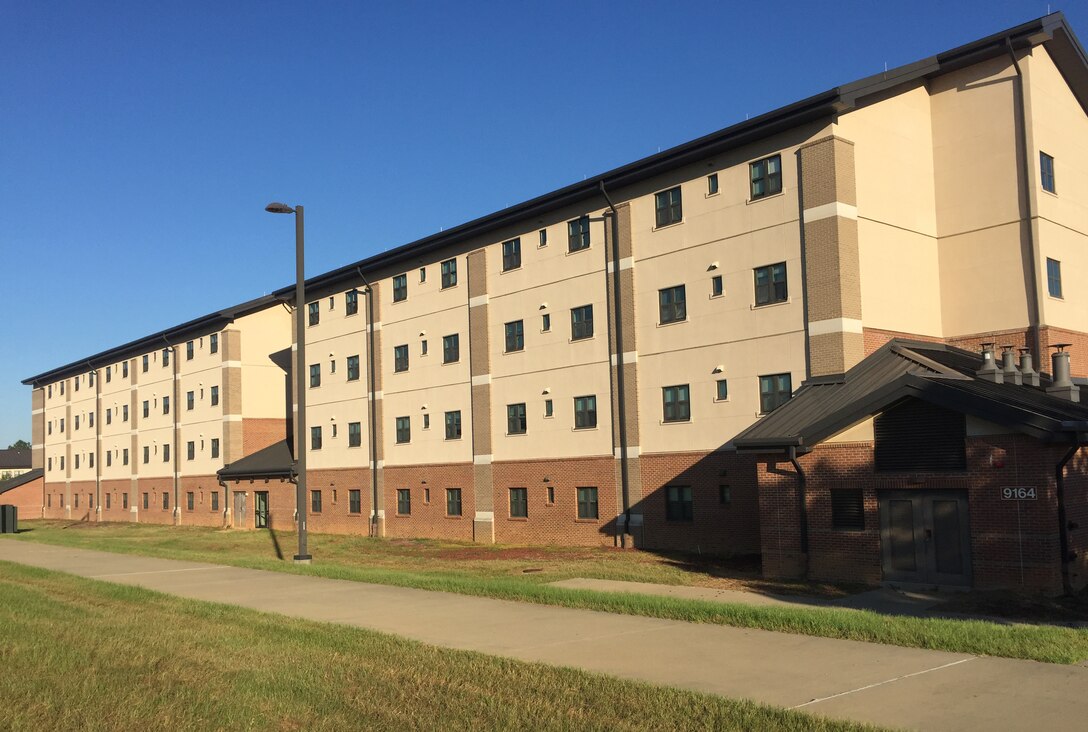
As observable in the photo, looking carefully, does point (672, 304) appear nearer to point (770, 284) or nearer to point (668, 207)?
point (668, 207)

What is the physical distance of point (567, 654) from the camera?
12336 mm

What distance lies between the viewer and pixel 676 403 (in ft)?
96.2

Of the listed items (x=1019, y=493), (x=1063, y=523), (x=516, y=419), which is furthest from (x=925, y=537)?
(x=516, y=419)

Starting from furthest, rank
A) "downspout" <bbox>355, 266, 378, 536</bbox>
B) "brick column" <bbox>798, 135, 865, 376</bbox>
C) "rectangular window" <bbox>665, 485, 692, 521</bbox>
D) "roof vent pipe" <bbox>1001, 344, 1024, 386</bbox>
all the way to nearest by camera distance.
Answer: "downspout" <bbox>355, 266, 378, 536</bbox> < "rectangular window" <bbox>665, 485, 692, 521</bbox> < "brick column" <bbox>798, 135, 865, 376</bbox> < "roof vent pipe" <bbox>1001, 344, 1024, 386</bbox>

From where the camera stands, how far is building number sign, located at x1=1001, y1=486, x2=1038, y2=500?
57.1 feet

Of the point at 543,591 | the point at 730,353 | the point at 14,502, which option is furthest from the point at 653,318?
the point at 14,502

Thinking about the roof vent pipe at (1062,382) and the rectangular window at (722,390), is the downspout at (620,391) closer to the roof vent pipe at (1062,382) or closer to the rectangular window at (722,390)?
the rectangular window at (722,390)

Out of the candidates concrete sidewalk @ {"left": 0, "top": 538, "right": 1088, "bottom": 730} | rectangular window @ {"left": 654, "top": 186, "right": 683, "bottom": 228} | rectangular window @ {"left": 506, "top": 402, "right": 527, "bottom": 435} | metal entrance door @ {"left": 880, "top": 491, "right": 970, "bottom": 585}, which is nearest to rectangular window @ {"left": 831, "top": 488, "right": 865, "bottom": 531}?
metal entrance door @ {"left": 880, "top": 491, "right": 970, "bottom": 585}

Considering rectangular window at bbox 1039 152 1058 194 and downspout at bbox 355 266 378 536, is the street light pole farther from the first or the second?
rectangular window at bbox 1039 152 1058 194

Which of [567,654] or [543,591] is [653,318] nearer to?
[543,591]

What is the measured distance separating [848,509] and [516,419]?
17051 mm

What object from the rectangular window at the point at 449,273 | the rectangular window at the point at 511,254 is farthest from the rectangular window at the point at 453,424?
the rectangular window at the point at 511,254

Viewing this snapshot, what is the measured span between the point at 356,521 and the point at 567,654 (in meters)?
33.2

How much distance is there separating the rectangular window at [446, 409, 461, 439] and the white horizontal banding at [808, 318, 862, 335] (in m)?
17.6
